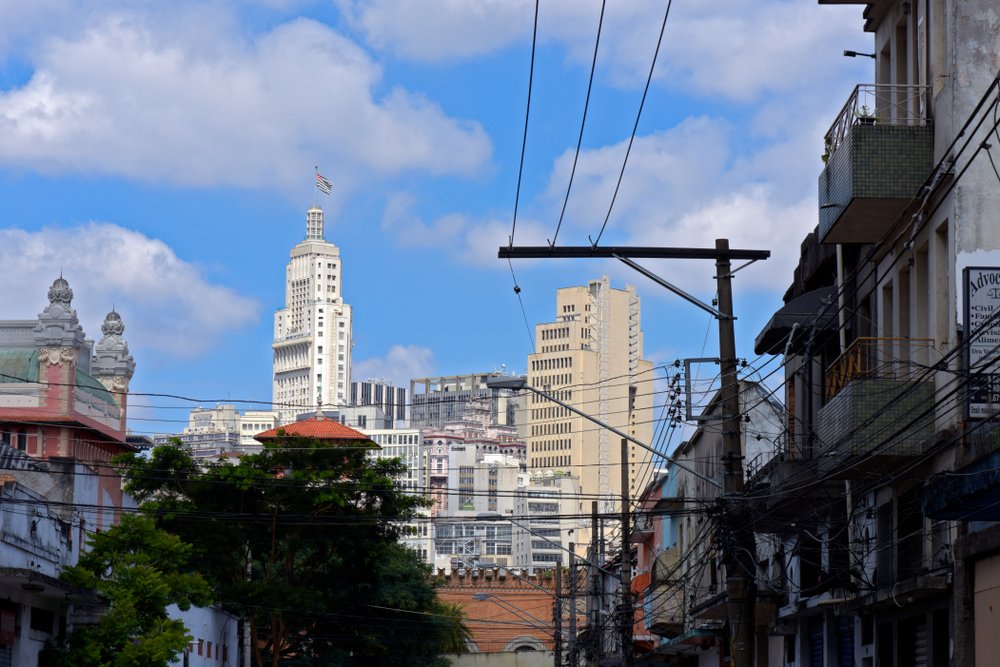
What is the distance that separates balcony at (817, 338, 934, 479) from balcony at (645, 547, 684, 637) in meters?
23.9

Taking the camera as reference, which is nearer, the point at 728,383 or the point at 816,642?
the point at 728,383

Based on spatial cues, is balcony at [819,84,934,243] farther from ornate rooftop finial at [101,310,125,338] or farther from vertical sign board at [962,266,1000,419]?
ornate rooftop finial at [101,310,125,338]

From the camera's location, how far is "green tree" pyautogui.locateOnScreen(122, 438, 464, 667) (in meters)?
59.1

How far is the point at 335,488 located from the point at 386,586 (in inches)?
393

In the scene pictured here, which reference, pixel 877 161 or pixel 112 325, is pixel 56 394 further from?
pixel 877 161

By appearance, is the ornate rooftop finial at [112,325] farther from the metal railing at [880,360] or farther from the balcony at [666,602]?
the metal railing at [880,360]

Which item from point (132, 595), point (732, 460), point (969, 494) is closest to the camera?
point (969, 494)

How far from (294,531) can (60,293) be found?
26.9 metres

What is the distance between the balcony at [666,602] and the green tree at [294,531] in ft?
42.5

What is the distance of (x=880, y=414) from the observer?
20781 millimetres

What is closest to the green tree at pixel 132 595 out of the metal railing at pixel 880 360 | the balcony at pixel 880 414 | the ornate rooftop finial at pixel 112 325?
the metal railing at pixel 880 360

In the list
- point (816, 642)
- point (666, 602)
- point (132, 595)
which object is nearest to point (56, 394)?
point (666, 602)

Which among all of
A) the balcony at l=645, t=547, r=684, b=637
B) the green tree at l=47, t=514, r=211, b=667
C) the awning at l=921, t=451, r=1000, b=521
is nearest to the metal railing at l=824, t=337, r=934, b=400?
the awning at l=921, t=451, r=1000, b=521

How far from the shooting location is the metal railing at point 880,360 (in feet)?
70.5
